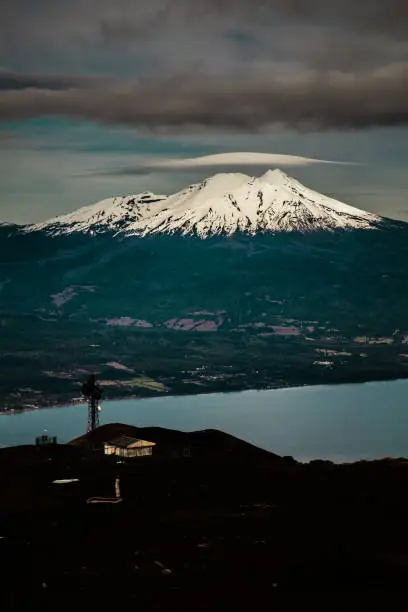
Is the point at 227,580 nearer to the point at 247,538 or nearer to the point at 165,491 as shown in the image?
the point at 247,538

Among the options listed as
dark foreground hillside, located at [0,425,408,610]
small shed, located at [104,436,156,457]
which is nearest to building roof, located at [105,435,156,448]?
small shed, located at [104,436,156,457]

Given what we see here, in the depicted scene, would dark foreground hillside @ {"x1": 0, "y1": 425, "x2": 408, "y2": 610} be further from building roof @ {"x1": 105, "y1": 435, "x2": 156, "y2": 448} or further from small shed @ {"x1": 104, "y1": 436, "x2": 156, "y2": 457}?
building roof @ {"x1": 105, "y1": 435, "x2": 156, "y2": 448}

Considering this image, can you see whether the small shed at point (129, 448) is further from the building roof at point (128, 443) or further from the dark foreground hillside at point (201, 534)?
the dark foreground hillside at point (201, 534)

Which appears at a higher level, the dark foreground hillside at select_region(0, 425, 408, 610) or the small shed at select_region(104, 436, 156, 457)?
the small shed at select_region(104, 436, 156, 457)

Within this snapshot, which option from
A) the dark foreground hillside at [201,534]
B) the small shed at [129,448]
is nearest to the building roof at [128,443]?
the small shed at [129,448]

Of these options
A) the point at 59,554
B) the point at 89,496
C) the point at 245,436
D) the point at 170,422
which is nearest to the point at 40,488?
the point at 89,496

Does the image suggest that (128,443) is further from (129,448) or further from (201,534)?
(201,534)
